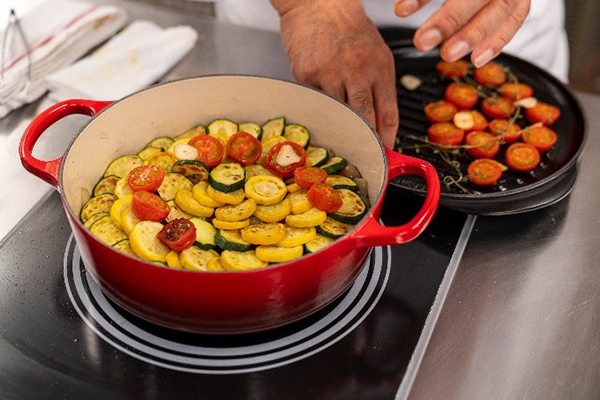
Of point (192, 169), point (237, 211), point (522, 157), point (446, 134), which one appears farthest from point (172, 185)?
point (522, 157)

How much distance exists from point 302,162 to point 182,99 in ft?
0.90

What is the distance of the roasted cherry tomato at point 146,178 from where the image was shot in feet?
3.85

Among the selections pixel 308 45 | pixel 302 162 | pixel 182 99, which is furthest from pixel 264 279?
pixel 308 45

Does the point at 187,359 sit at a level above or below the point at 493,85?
above

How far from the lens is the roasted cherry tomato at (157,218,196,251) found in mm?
1053

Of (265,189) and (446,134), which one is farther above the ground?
(265,189)

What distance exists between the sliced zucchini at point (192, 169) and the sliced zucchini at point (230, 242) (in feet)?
0.52

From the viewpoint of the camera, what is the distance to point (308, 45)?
141 centimetres

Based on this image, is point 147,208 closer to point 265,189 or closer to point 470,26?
point 265,189

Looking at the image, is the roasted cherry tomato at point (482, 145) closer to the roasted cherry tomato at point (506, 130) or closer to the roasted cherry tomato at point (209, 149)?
the roasted cherry tomato at point (506, 130)

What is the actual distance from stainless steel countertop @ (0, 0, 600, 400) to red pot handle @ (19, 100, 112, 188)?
0.97 ft

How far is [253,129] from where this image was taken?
137cm

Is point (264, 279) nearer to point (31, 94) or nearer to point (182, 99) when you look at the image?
point (182, 99)

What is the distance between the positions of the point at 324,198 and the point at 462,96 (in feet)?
2.11
